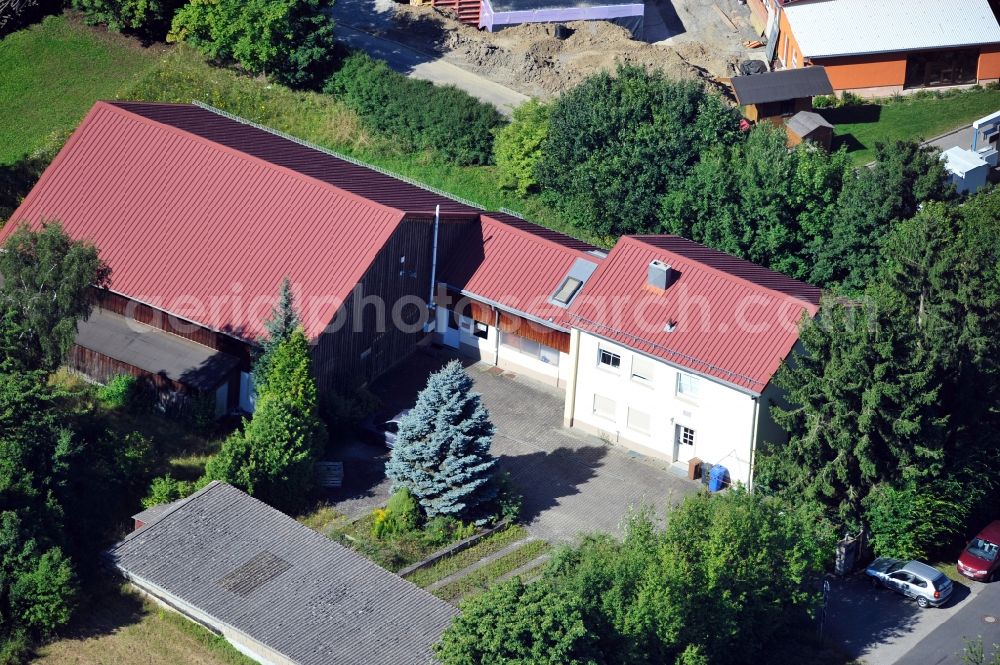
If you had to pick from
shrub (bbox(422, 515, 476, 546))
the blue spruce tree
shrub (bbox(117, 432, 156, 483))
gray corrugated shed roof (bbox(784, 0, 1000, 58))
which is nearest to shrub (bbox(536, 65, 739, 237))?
the blue spruce tree

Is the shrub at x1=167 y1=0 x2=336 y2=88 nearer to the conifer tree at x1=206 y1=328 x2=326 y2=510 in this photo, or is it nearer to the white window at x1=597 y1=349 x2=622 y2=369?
the conifer tree at x1=206 y1=328 x2=326 y2=510

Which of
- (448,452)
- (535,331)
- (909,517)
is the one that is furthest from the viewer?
(535,331)

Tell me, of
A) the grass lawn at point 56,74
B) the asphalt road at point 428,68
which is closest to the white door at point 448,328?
the asphalt road at point 428,68

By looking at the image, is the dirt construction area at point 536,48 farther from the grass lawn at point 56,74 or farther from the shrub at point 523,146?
the grass lawn at point 56,74

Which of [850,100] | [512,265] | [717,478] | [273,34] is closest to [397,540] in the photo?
[717,478]

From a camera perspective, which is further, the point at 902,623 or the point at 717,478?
the point at 717,478

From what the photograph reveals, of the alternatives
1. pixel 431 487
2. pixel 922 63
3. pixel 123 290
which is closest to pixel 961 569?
pixel 431 487

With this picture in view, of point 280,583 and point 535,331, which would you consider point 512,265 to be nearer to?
point 535,331

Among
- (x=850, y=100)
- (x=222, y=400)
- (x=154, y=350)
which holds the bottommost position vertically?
(x=222, y=400)
